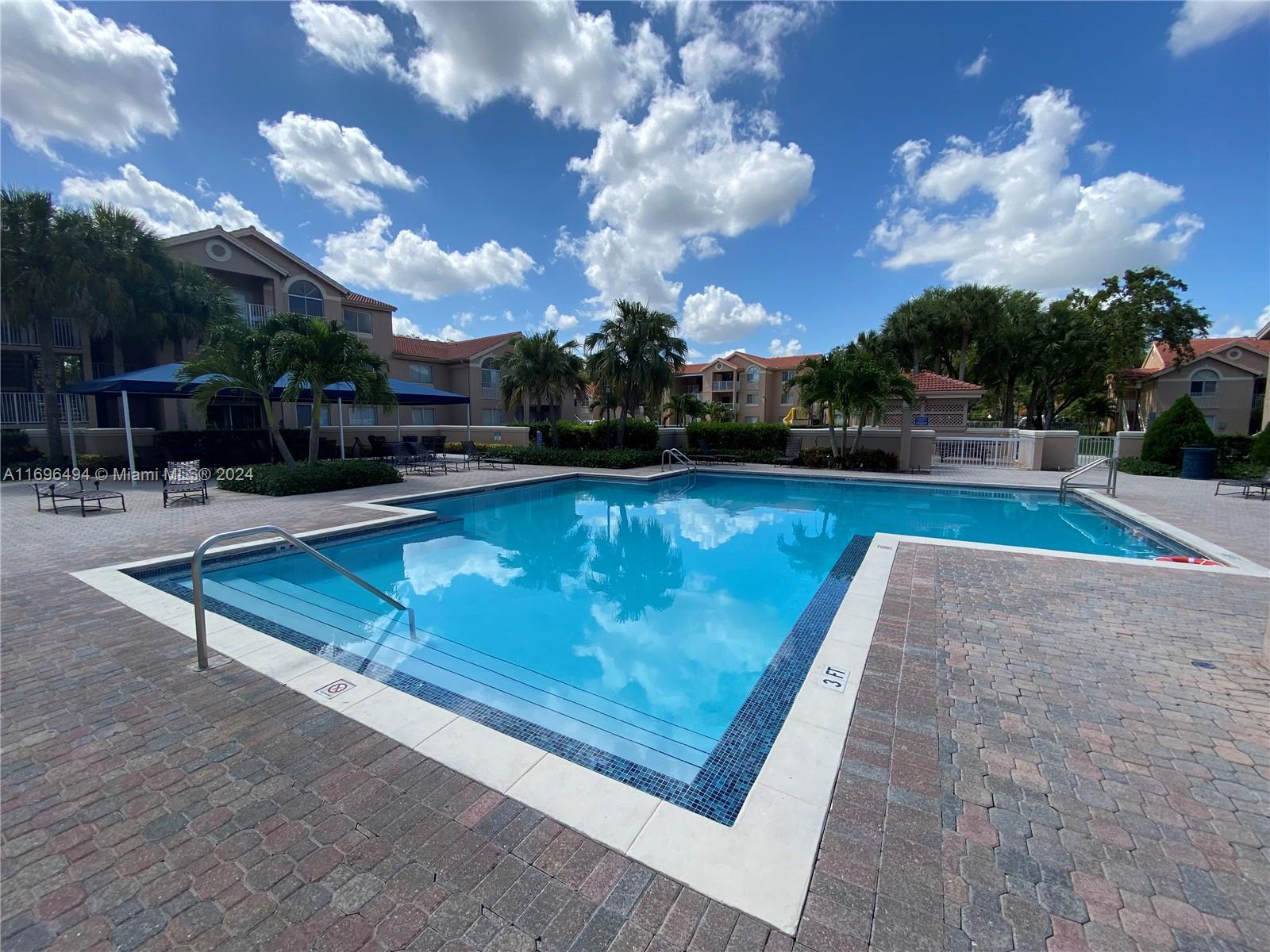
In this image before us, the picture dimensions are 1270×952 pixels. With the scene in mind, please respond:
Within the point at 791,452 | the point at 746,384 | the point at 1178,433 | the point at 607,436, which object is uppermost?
the point at 746,384

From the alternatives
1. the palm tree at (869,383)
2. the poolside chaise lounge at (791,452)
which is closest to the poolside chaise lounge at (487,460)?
the poolside chaise lounge at (791,452)

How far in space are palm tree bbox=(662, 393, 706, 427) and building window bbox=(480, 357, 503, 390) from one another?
11192 mm

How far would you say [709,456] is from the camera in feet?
73.7

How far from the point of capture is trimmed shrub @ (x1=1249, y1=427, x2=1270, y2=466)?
49.9 ft

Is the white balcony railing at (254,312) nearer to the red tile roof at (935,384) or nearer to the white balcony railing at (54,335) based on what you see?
the white balcony railing at (54,335)

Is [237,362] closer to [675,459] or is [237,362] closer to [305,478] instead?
[305,478]

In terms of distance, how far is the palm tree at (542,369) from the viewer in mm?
19969

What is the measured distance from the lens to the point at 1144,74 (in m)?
10.1

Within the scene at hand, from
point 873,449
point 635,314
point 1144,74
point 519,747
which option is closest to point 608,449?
point 635,314

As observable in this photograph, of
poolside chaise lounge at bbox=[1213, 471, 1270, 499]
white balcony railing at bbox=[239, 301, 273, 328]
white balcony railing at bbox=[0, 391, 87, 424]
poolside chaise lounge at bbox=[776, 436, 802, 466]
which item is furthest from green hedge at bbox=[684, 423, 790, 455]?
white balcony railing at bbox=[0, 391, 87, 424]

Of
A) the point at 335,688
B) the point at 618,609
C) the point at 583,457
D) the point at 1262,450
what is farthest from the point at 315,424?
the point at 1262,450

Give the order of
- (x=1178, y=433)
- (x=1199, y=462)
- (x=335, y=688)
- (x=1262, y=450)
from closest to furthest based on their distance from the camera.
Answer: (x=335, y=688), (x=1262, y=450), (x=1199, y=462), (x=1178, y=433)

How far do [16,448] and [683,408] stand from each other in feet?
107

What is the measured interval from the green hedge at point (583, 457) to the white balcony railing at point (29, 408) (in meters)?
14.6
